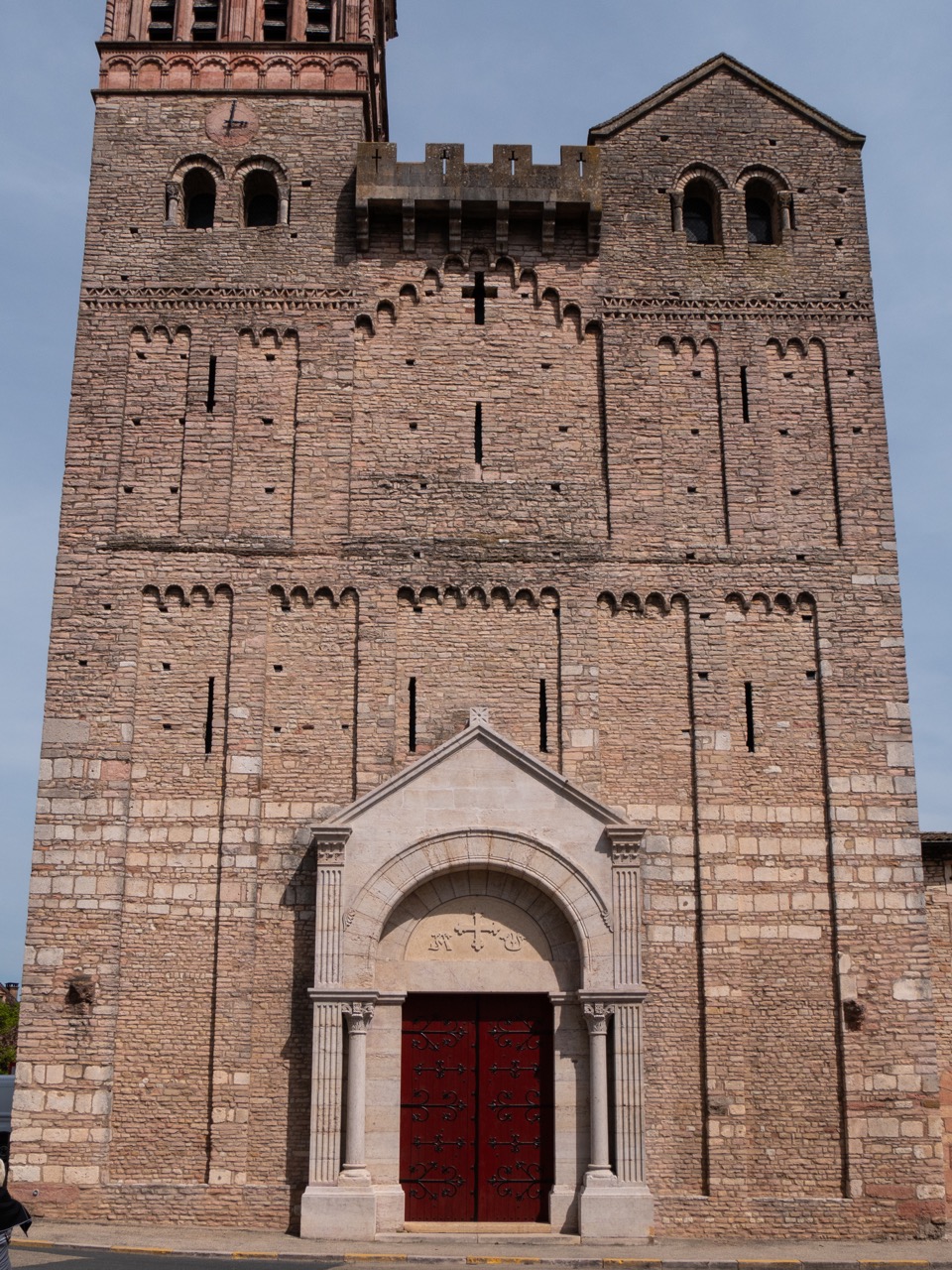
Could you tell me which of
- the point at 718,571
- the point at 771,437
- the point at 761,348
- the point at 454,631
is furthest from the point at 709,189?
the point at 454,631

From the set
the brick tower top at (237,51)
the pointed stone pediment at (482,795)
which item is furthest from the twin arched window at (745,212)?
the pointed stone pediment at (482,795)

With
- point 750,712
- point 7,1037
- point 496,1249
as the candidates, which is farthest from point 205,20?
point 7,1037

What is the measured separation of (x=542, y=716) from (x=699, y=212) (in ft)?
27.0

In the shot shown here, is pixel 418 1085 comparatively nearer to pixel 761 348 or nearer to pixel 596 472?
pixel 596 472

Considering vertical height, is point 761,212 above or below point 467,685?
above

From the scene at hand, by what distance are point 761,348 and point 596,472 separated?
3.02 m

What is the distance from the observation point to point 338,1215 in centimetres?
1565

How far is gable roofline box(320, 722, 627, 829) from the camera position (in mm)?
16938

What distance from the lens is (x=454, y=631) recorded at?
18281mm

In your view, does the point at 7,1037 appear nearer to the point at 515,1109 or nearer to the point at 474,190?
the point at 515,1109

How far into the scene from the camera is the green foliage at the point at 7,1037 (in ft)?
147

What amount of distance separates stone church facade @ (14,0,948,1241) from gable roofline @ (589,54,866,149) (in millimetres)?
72

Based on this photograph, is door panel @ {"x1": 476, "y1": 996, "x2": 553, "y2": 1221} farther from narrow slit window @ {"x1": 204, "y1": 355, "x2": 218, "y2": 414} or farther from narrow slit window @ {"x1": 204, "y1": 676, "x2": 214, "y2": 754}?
narrow slit window @ {"x1": 204, "y1": 355, "x2": 218, "y2": 414}

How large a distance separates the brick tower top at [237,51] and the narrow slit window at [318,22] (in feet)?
0.07
